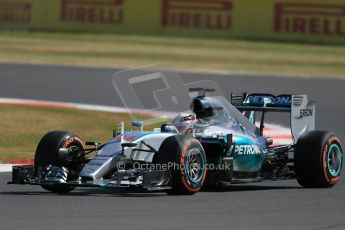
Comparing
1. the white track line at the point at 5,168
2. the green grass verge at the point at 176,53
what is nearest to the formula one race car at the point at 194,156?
the white track line at the point at 5,168

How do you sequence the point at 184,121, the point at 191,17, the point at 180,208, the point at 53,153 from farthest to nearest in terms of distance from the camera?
1. the point at 191,17
2. the point at 184,121
3. the point at 53,153
4. the point at 180,208

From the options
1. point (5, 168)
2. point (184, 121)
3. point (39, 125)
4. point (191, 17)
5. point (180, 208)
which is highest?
point (184, 121)

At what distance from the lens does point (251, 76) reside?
30219 mm

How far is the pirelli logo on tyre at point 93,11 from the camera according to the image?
41406 mm

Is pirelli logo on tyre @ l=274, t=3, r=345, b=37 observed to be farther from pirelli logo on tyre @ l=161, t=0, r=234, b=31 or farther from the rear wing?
the rear wing

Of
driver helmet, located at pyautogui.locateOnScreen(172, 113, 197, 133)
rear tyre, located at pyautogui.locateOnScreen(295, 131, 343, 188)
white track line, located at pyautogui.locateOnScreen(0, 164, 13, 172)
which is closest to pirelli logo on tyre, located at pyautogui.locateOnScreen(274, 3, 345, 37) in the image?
white track line, located at pyautogui.locateOnScreen(0, 164, 13, 172)

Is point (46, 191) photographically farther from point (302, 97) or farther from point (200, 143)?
point (302, 97)

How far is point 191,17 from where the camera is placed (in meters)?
41.2

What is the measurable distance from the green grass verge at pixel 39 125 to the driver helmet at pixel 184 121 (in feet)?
12.7

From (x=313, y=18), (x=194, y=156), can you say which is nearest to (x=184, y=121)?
(x=194, y=156)

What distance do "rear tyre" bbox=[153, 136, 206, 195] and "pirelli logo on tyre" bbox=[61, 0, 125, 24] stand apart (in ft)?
99.6

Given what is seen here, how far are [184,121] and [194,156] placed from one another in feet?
2.69

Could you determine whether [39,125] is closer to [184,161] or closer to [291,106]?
[291,106]

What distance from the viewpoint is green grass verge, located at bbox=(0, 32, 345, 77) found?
33.0 m
